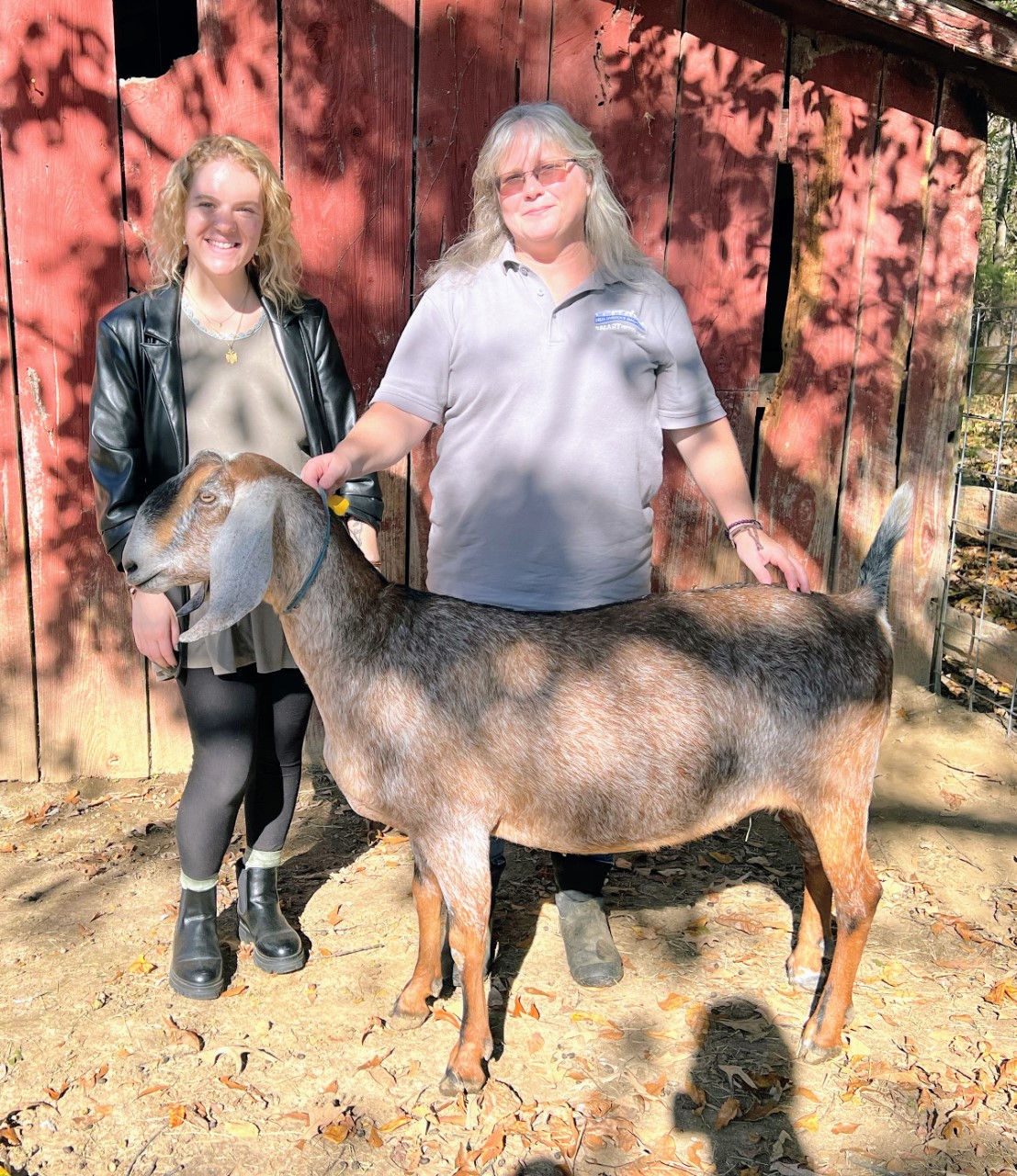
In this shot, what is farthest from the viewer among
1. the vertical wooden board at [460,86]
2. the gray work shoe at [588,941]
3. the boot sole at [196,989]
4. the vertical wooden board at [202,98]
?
the vertical wooden board at [460,86]

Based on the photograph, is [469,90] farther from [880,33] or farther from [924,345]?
[924,345]

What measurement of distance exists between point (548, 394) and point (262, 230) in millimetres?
1056

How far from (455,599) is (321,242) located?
93.8 inches

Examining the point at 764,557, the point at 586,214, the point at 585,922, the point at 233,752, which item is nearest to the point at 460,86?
the point at 586,214

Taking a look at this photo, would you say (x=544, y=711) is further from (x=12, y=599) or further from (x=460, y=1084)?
(x=12, y=599)

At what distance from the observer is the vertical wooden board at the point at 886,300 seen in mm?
5332

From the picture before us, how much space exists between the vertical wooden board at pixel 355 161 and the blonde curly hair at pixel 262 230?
4.66 feet

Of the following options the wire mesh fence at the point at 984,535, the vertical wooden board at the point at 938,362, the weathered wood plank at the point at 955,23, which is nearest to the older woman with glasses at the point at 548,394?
the weathered wood plank at the point at 955,23

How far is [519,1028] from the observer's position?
3.38 meters

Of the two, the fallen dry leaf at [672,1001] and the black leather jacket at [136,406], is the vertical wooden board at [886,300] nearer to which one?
the fallen dry leaf at [672,1001]

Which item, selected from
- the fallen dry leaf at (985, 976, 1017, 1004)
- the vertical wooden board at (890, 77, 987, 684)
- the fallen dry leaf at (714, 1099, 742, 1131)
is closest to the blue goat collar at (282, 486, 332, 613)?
the fallen dry leaf at (714, 1099, 742, 1131)

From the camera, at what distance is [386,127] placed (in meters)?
4.70

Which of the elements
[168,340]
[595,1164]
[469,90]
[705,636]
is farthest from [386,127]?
[595,1164]

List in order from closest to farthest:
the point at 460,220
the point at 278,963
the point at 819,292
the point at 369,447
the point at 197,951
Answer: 1. the point at 369,447
2. the point at 197,951
3. the point at 278,963
4. the point at 460,220
5. the point at 819,292
